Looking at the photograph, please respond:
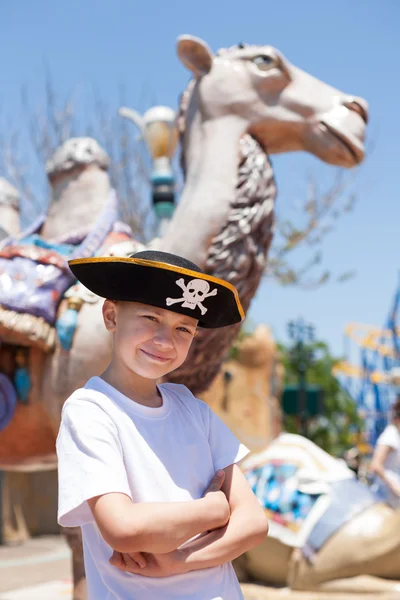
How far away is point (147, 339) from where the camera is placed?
5.36 feet

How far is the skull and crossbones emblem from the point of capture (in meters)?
1.62

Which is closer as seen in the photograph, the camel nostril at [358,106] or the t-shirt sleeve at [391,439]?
the camel nostril at [358,106]

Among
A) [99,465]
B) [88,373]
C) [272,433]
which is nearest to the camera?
[99,465]

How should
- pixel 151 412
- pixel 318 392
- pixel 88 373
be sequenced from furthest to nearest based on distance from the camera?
pixel 318 392 < pixel 88 373 < pixel 151 412

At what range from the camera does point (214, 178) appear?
323cm

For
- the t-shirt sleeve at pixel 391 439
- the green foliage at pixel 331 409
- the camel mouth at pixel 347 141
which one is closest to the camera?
the camel mouth at pixel 347 141

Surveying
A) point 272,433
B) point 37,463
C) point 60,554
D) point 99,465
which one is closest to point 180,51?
point 37,463

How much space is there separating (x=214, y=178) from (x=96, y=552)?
2.03 meters

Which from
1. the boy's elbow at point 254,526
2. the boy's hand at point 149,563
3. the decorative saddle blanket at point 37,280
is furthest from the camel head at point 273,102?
the boy's hand at point 149,563

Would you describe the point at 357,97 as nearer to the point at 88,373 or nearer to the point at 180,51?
the point at 180,51

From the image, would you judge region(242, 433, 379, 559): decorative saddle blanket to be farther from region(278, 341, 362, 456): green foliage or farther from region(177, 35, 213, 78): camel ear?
region(278, 341, 362, 456): green foliage

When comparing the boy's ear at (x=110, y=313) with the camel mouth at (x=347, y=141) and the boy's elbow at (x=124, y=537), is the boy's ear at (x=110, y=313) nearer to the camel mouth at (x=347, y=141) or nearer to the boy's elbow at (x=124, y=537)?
the boy's elbow at (x=124, y=537)

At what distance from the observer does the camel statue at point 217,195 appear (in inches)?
124

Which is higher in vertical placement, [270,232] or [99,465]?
Answer: [270,232]
